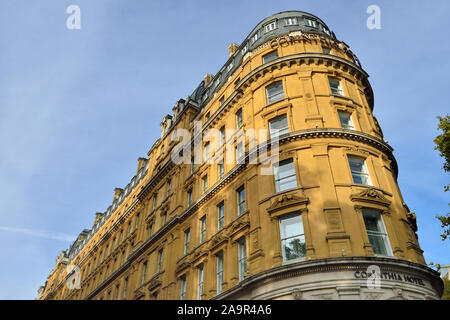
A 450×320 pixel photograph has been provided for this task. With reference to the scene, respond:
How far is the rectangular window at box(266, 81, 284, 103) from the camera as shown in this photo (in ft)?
90.4

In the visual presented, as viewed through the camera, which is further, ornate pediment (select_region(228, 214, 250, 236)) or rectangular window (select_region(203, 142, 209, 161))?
rectangular window (select_region(203, 142, 209, 161))

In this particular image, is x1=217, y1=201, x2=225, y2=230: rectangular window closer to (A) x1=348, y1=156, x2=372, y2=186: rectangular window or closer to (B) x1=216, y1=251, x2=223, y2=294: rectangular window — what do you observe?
(B) x1=216, y1=251, x2=223, y2=294: rectangular window

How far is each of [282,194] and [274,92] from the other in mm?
9942

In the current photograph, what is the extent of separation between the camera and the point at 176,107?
144 feet

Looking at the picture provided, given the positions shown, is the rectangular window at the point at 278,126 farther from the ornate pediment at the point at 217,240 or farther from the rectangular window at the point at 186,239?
the rectangular window at the point at 186,239

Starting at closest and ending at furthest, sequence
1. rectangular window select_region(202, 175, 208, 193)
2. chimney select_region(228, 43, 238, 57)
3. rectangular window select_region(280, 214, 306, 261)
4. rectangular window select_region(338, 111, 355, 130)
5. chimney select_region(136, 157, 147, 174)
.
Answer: rectangular window select_region(280, 214, 306, 261)
rectangular window select_region(338, 111, 355, 130)
rectangular window select_region(202, 175, 208, 193)
chimney select_region(228, 43, 238, 57)
chimney select_region(136, 157, 147, 174)

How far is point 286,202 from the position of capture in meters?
20.9

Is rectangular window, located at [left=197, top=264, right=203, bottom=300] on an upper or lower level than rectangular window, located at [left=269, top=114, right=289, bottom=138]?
lower

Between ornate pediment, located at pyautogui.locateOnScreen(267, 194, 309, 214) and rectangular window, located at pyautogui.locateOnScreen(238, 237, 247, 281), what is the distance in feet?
10.2

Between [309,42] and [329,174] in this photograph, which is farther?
[309,42]

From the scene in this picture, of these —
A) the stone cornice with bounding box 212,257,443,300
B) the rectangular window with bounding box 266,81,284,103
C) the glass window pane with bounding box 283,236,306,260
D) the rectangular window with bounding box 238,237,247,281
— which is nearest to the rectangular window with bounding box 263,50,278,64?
the rectangular window with bounding box 266,81,284,103

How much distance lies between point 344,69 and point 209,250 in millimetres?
17579
